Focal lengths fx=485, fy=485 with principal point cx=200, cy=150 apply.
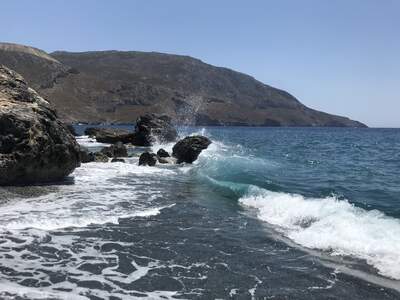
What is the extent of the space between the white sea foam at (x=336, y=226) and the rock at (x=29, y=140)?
27.5 ft

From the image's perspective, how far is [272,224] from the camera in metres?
16.9

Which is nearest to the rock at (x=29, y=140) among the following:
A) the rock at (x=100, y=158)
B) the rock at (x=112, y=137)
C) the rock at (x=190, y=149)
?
the rock at (x=100, y=158)

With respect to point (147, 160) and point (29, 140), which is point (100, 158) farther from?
point (29, 140)

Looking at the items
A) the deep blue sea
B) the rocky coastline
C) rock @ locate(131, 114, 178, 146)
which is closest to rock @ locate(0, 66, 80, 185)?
the rocky coastline

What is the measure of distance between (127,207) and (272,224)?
5331mm

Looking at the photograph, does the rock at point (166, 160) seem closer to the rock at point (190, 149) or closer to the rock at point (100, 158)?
the rock at point (190, 149)

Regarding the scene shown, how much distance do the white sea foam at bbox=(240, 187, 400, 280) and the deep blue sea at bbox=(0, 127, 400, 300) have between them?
39mm

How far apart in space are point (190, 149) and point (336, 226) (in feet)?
77.2

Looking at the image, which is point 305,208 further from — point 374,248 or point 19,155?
point 19,155

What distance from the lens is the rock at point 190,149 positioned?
38.6 m

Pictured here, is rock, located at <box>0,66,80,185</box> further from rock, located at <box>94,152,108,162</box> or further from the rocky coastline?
rock, located at <box>94,152,108,162</box>

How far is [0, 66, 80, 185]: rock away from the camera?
19.2m

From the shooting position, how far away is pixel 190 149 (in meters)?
38.4

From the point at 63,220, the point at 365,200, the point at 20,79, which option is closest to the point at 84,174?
the point at 20,79
